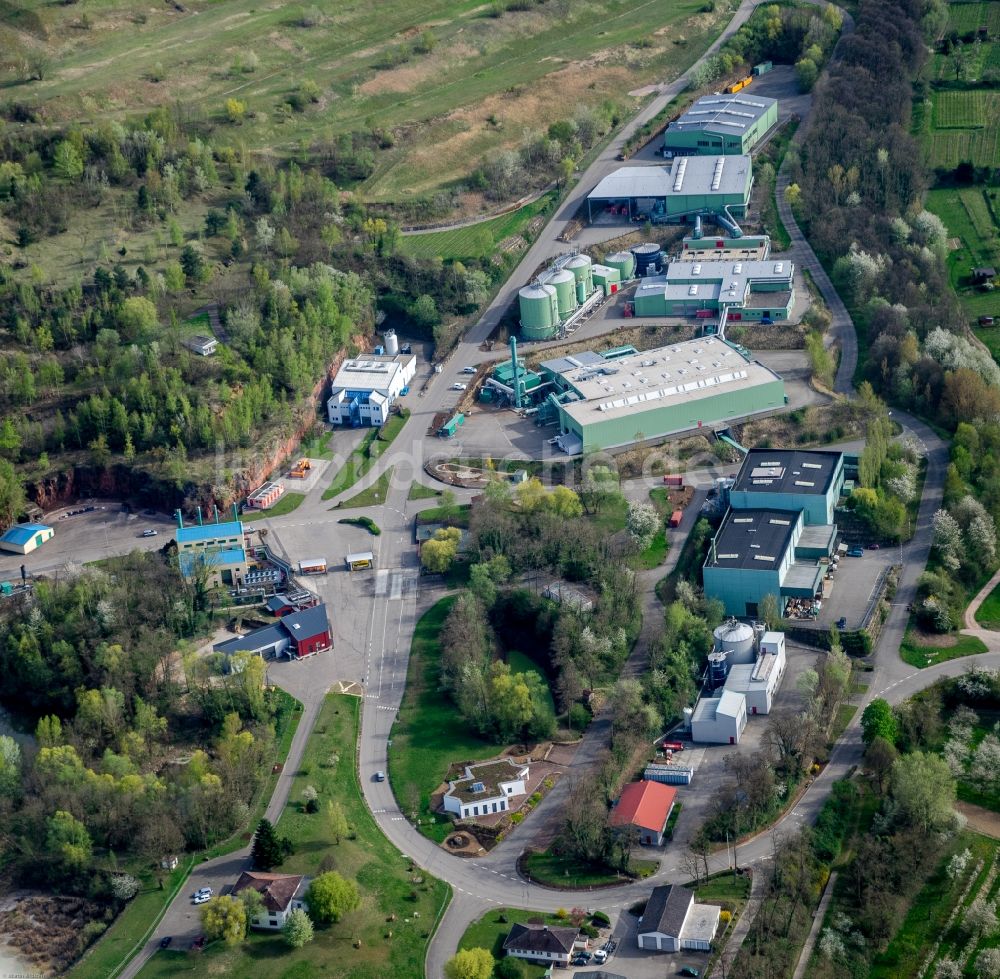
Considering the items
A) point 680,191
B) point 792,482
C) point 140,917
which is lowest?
point 140,917

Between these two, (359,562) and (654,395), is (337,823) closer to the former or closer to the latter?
(359,562)

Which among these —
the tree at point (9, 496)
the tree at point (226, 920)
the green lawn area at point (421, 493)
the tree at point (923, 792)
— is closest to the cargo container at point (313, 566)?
the green lawn area at point (421, 493)

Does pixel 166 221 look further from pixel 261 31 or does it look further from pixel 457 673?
pixel 457 673

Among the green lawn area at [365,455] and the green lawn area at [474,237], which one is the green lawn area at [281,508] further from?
the green lawn area at [474,237]

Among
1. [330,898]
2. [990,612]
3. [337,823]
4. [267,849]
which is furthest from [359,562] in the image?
[990,612]

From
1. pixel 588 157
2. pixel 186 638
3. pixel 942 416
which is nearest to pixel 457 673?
pixel 186 638
